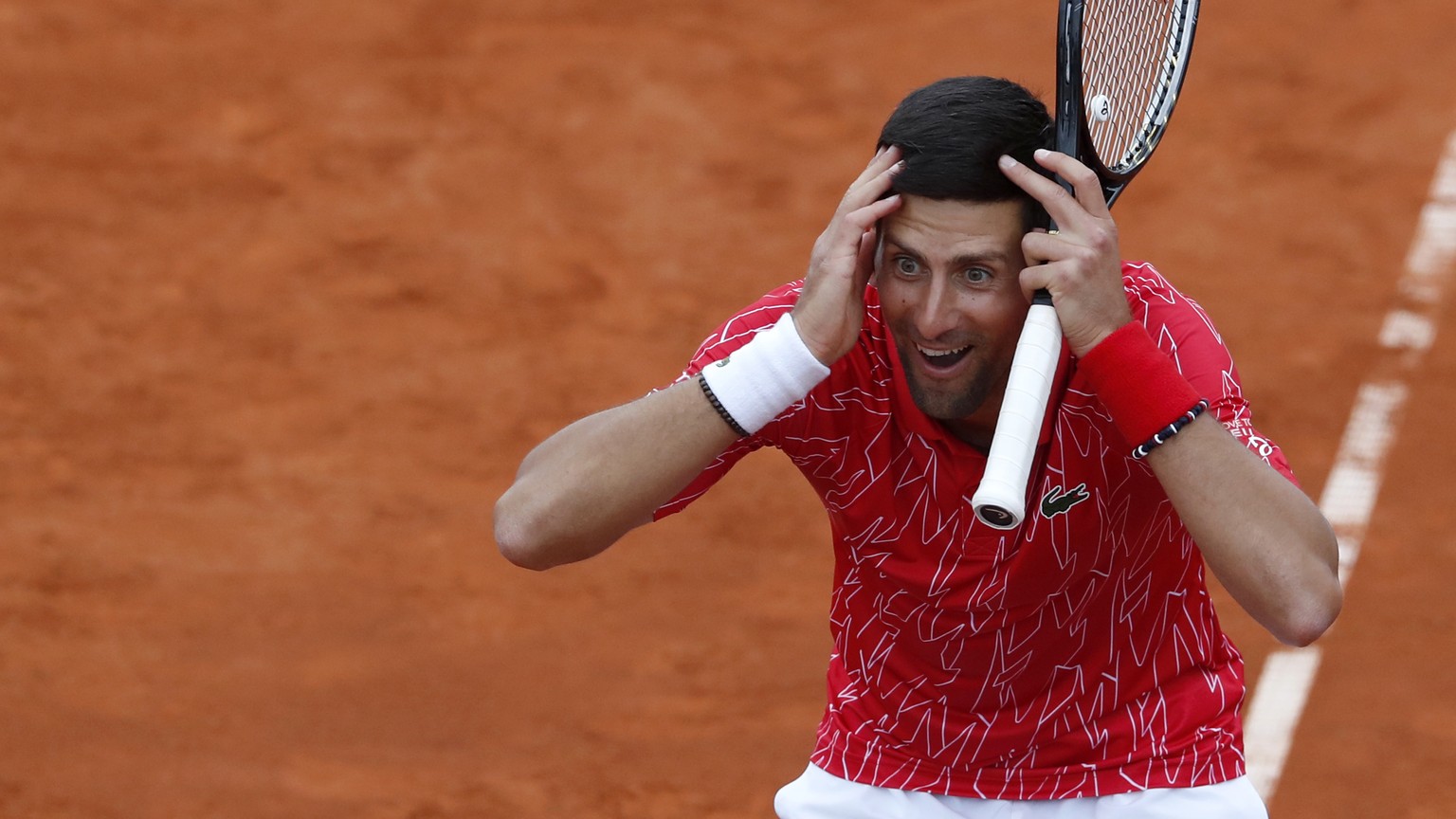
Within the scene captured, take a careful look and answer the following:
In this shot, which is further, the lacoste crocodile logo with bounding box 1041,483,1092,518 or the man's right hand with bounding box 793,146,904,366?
the lacoste crocodile logo with bounding box 1041,483,1092,518

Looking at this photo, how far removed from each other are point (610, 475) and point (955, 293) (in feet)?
2.30

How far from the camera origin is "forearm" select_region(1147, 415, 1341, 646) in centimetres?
309

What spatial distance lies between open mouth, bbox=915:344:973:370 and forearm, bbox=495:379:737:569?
38 cm

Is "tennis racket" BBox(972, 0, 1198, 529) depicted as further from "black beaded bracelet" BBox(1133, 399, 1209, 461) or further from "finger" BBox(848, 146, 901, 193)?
"finger" BBox(848, 146, 901, 193)

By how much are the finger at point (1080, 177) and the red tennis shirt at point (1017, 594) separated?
264mm

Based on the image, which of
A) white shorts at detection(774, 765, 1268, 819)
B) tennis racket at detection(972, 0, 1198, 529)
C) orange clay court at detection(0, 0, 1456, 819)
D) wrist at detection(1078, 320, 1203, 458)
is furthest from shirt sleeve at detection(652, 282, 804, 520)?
orange clay court at detection(0, 0, 1456, 819)

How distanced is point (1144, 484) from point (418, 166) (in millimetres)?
6216

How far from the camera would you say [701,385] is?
132 inches

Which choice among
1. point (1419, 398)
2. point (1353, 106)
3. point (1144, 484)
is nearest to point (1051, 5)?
point (1353, 106)

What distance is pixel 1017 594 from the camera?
3516 mm

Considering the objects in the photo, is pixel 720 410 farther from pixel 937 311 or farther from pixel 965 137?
pixel 965 137

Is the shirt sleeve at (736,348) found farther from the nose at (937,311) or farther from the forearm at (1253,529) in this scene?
the forearm at (1253,529)

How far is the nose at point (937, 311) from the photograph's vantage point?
326 cm

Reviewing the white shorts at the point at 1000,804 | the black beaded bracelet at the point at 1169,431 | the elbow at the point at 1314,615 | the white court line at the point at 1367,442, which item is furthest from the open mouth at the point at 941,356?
the white court line at the point at 1367,442
